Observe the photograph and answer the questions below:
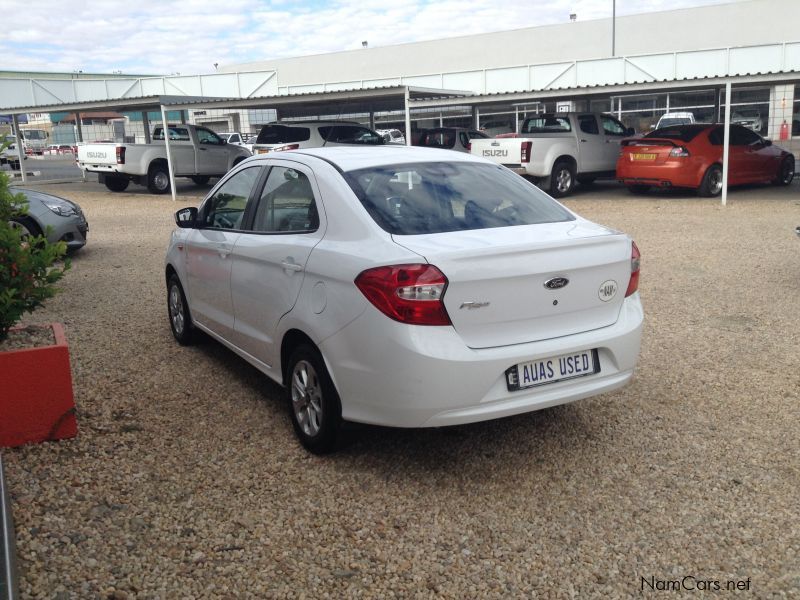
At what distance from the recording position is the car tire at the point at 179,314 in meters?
6.24

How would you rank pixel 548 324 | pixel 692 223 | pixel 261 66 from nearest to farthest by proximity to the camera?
1. pixel 548 324
2. pixel 692 223
3. pixel 261 66

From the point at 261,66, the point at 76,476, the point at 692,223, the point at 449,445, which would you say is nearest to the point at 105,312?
the point at 76,476

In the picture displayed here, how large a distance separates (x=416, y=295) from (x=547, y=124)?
604 inches

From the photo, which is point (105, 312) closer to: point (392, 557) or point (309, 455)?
point (309, 455)

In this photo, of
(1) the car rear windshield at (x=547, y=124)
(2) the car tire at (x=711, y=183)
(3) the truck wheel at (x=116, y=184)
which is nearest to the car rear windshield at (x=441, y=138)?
(1) the car rear windshield at (x=547, y=124)

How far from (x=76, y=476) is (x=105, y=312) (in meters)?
4.07

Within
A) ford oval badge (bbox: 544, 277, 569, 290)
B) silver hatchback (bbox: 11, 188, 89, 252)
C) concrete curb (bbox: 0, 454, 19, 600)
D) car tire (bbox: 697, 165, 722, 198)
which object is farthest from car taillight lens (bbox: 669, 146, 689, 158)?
concrete curb (bbox: 0, 454, 19, 600)

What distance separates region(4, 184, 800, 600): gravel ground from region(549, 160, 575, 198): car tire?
452 inches

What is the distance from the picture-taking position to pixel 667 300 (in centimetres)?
777

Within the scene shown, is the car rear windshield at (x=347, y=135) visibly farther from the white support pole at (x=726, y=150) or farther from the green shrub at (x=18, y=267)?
the green shrub at (x=18, y=267)

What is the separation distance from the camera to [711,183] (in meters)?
16.8

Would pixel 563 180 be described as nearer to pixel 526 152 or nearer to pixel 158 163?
pixel 526 152

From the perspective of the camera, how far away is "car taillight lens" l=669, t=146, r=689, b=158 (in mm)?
16156

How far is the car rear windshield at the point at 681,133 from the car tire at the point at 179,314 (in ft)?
41.3
